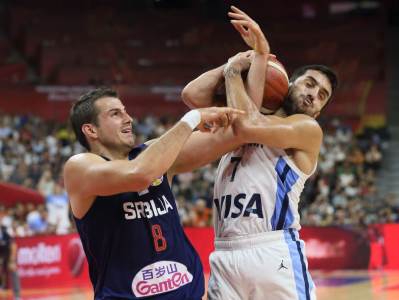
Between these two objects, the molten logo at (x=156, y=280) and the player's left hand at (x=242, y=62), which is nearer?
the molten logo at (x=156, y=280)

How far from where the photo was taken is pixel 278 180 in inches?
181

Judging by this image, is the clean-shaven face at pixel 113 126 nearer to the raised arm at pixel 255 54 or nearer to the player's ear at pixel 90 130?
the player's ear at pixel 90 130

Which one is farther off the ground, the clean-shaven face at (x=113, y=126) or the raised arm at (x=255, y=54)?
the raised arm at (x=255, y=54)

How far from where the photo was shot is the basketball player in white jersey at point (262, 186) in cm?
444

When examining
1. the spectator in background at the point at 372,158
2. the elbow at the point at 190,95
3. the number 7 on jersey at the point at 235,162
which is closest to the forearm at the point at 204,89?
the elbow at the point at 190,95

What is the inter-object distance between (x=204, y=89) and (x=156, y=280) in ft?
4.23

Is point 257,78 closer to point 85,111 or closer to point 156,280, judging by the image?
point 85,111

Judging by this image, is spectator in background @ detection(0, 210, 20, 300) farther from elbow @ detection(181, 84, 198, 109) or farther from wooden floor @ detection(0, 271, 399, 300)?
elbow @ detection(181, 84, 198, 109)

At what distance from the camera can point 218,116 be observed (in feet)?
14.0

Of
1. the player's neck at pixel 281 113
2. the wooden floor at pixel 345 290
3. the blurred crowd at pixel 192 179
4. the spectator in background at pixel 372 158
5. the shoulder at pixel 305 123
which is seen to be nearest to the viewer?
the shoulder at pixel 305 123

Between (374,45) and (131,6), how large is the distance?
8.07 meters

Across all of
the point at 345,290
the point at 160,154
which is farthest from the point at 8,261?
the point at 160,154

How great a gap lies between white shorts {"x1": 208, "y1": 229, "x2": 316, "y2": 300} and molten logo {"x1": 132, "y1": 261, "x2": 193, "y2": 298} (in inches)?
19.1

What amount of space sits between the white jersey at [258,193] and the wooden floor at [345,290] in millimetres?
7134
